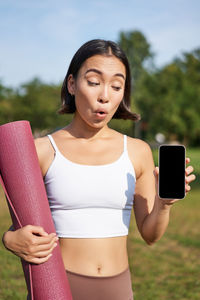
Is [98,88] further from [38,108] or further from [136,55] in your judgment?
[136,55]

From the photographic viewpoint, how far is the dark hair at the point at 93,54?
6.53 ft

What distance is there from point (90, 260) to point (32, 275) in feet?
0.91

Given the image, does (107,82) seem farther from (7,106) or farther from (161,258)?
(7,106)

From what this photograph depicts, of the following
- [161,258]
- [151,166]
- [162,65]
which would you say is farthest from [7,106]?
[151,166]

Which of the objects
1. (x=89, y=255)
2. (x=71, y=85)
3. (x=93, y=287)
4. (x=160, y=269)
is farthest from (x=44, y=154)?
(x=160, y=269)

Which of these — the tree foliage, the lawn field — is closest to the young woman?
the lawn field

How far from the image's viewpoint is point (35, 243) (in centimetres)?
170

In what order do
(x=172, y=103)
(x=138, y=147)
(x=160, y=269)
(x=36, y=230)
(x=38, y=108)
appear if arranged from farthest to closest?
(x=172, y=103)
(x=38, y=108)
(x=160, y=269)
(x=138, y=147)
(x=36, y=230)

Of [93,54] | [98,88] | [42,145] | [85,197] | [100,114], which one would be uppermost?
[93,54]

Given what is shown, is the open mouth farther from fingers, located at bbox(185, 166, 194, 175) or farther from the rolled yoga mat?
fingers, located at bbox(185, 166, 194, 175)

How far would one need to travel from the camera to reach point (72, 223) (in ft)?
6.25

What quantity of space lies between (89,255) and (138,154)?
0.53 meters

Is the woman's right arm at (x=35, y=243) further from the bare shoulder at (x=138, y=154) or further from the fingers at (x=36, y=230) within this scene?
the bare shoulder at (x=138, y=154)

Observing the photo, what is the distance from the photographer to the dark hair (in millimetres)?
1991
